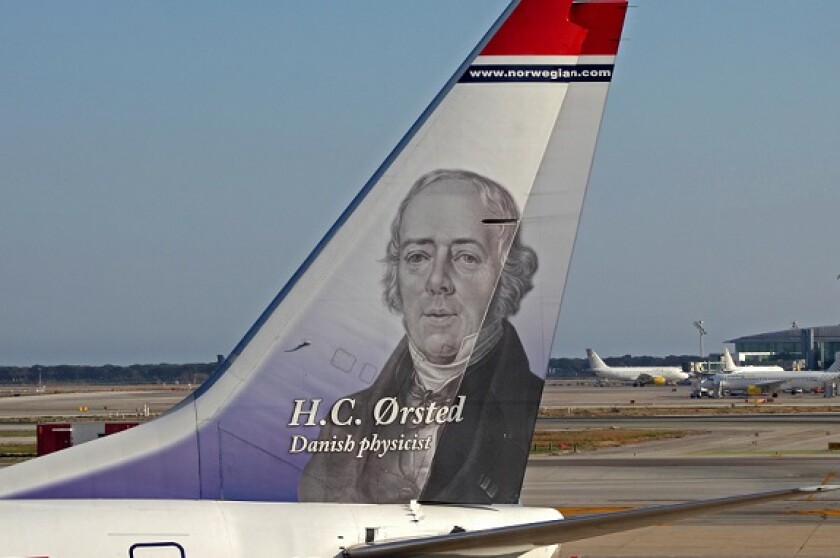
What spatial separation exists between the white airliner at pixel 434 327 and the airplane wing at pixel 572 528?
2.75ft

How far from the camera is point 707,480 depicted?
41.7 metres

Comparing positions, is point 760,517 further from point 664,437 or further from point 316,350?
point 664,437

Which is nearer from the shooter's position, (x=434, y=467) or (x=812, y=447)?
(x=434, y=467)

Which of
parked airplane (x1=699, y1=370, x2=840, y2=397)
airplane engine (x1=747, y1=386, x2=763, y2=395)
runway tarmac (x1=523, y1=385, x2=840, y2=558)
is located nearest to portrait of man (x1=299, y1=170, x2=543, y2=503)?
runway tarmac (x1=523, y1=385, x2=840, y2=558)

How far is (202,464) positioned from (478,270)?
7.31 ft

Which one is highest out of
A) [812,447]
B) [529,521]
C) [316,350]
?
[812,447]

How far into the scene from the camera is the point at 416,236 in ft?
30.2

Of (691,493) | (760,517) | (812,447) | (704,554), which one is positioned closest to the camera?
(704,554)

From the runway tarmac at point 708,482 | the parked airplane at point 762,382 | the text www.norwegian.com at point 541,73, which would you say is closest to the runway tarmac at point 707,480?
the runway tarmac at point 708,482

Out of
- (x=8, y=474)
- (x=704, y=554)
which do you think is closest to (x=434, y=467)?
(x=8, y=474)

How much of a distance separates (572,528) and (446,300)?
1936 mm

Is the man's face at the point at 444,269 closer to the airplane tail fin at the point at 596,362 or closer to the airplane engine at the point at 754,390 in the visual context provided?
the airplane engine at the point at 754,390

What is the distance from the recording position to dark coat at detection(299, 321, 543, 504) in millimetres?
9164

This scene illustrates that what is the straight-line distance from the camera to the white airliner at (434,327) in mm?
9023
